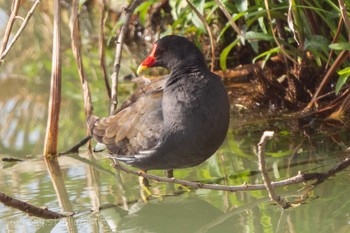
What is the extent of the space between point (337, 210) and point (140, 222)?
0.79 meters

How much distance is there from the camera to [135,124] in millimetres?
3666

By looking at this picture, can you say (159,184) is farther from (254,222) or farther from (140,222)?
(254,222)

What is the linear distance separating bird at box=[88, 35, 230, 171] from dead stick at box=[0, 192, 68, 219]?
56 centimetres

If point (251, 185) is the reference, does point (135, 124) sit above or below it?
above

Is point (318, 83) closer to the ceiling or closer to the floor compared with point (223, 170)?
closer to the ceiling

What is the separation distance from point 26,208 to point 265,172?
98 cm

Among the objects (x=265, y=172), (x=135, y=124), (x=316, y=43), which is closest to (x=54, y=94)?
(x=135, y=124)

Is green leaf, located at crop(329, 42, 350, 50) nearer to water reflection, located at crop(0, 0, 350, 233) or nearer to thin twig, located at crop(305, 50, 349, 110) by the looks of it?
thin twig, located at crop(305, 50, 349, 110)

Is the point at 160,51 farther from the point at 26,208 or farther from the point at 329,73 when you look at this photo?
the point at 26,208

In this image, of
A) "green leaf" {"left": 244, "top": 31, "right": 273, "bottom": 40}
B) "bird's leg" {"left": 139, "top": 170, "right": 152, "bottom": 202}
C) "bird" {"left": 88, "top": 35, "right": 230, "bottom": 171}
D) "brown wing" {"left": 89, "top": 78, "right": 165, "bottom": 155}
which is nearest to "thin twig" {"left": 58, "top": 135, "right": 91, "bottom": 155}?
"brown wing" {"left": 89, "top": 78, "right": 165, "bottom": 155}

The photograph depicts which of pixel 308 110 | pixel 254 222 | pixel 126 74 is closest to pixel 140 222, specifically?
pixel 254 222

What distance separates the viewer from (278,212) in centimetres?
300

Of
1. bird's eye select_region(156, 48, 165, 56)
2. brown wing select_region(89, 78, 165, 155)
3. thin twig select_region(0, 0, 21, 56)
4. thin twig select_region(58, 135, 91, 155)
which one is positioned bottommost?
thin twig select_region(58, 135, 91, 155)

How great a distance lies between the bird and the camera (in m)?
3.31
